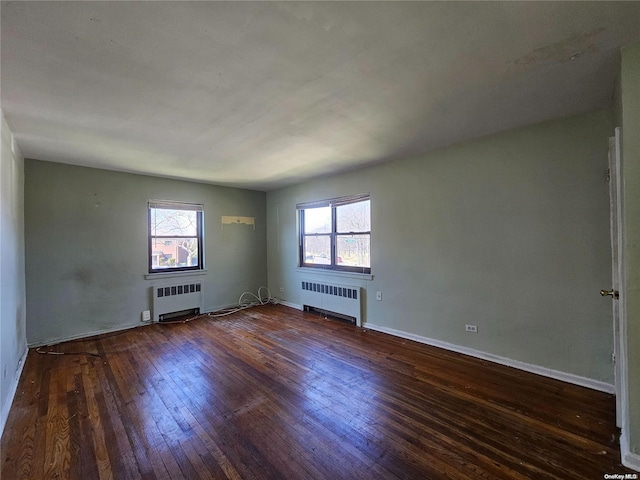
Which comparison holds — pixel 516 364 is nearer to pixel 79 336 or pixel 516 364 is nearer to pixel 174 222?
pixel 174 222

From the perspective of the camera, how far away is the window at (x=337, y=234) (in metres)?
4.27

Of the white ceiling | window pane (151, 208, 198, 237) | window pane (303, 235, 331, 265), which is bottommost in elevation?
window pane (303, 235, 331, 265)

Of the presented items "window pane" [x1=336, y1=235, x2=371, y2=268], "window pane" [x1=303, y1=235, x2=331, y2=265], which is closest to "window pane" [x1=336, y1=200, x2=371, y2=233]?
"window pane" [x1=336, y1=235, x2=371, y2=268]

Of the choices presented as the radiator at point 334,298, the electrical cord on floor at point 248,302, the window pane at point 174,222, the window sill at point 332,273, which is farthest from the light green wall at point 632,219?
the window pane at point 174,222

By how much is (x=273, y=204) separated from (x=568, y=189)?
15.3 feet

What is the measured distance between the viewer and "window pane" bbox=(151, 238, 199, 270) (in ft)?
15.2

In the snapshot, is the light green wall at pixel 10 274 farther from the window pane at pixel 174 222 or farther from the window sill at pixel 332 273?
the window sill at pixel 332 273

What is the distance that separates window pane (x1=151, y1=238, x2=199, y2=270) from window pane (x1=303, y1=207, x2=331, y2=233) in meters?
2.08

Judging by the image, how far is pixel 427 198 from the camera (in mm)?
3455

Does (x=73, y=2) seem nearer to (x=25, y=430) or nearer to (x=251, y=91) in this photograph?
(x=251, y=91)

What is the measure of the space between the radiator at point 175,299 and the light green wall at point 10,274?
4.85 ft

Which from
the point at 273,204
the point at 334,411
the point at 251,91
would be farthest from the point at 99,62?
the point at 273,204

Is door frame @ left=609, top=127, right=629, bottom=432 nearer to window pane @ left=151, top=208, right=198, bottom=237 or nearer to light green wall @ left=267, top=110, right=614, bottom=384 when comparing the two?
light green wall @ left=267, top=110, right=614, bottom=384

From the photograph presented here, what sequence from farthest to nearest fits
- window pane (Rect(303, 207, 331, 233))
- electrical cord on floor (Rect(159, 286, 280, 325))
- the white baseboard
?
electrical cord on floor (Rect(159, 286, 280, 325))
window pane (Rect(303, 207, 331, 233))
the white baseboard
